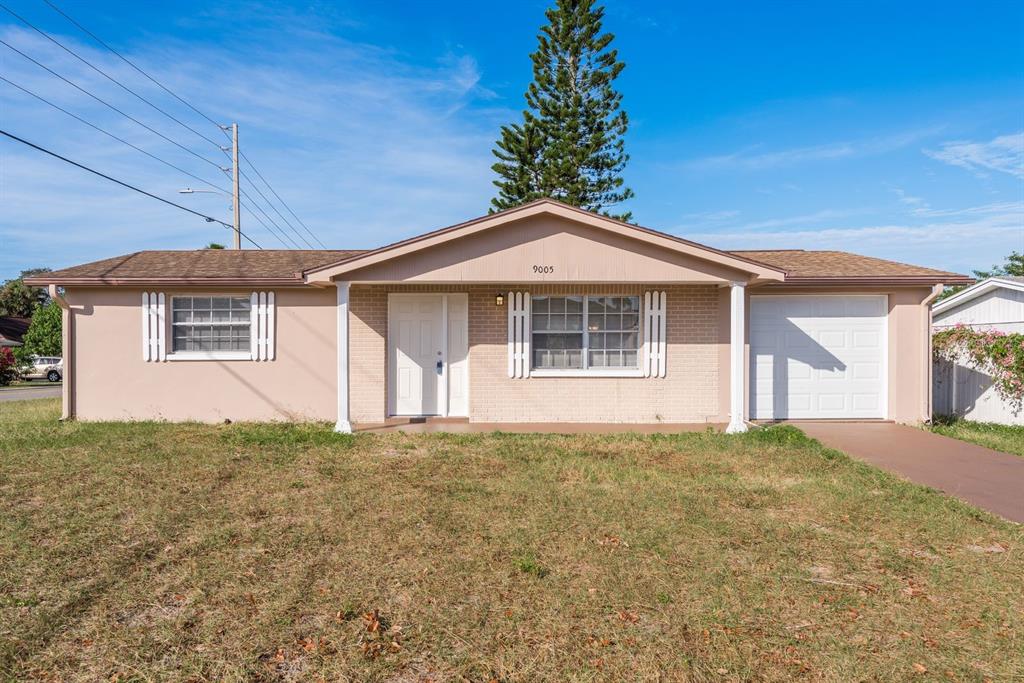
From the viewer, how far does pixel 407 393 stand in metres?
11.6

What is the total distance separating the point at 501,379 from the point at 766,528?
632 centimetres

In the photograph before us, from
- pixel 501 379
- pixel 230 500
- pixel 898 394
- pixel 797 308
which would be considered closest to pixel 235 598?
pixel 230 500

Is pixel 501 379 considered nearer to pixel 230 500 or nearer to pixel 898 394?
pixel 230 500

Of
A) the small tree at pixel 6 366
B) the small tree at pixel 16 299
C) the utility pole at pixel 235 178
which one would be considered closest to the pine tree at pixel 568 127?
the utility pole at pixel 235 178

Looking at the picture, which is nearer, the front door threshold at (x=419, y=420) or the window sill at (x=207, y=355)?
the front door threshold at (x=419, y=420)

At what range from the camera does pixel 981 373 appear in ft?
39.3

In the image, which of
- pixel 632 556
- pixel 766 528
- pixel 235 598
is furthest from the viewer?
pixel 766 528

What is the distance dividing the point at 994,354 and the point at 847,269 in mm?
3196

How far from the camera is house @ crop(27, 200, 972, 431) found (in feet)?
37.1

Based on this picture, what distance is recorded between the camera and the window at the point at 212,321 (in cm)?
1162

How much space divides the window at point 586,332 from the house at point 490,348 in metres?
0.03

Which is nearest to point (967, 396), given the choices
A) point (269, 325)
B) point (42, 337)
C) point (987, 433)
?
point (987, 433)

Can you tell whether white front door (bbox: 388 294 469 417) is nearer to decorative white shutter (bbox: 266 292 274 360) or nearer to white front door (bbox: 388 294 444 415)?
white front door (bbox: 388 294 444 415)

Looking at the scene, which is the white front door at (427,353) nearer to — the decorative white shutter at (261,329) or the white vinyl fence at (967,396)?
the decorative white shutter at (261,329)
